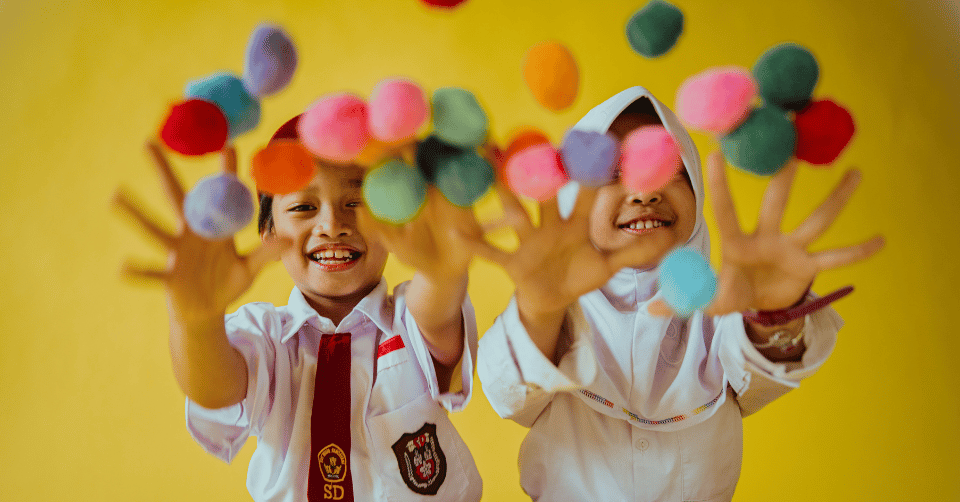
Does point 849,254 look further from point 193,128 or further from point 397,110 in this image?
point 193,128

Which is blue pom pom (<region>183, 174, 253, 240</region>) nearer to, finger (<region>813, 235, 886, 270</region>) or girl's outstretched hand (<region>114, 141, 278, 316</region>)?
girl's outstretched hand (<region>114, 141, 278, 316</region>)

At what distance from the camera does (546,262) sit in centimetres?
51

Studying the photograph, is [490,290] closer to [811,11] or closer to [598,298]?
[598,298]

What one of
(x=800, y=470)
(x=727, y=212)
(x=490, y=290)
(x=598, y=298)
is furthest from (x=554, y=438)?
(x=800, y=470)

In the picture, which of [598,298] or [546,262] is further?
[598,298]

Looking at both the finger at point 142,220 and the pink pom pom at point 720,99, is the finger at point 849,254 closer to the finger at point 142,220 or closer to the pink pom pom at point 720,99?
the pink pom pom at point 720,99

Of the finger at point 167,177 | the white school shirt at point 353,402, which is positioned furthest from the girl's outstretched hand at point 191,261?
the white school shirt at point 353,402

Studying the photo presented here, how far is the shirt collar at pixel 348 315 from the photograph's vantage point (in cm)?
64

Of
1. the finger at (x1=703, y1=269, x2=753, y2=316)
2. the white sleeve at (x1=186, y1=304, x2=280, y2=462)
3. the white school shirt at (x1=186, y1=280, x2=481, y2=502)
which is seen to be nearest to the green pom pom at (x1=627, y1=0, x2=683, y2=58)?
the finger at (x1=703, y1=269, x2=753, y2=316)

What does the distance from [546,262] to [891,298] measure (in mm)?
746

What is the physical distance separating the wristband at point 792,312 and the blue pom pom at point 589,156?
15 centimetres

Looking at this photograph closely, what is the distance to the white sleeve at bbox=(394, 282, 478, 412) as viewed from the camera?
0.60 meters

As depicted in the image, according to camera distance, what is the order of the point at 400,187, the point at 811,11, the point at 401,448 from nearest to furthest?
the point at 400,187
the point at 401,448
the point at 811,11

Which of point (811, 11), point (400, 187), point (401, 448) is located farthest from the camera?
point (811, 11)
